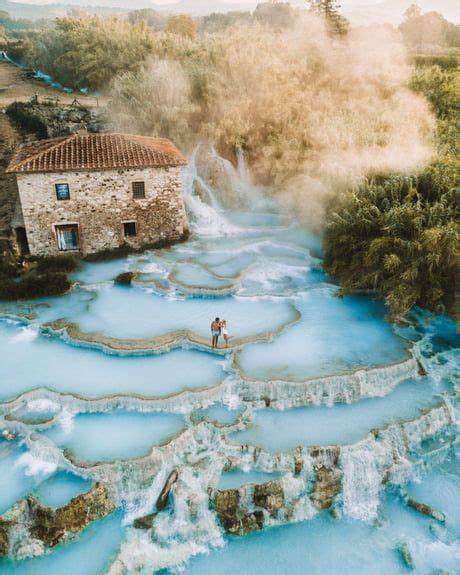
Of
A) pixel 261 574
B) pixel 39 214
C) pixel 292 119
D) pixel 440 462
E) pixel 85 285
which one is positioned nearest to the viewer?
pixel 261 574

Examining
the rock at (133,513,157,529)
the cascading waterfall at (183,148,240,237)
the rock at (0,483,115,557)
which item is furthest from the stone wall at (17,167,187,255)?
the rock at (133,513,157,529)

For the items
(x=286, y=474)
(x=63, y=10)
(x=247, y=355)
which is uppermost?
(x=63, y=10)

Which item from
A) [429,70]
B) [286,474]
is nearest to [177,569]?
[286,474]

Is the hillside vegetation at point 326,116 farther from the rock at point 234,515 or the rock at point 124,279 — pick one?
the rock at point 234,515

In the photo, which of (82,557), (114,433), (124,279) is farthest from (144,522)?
(124,279)

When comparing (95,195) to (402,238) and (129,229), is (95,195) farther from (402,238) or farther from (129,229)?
(402,238)

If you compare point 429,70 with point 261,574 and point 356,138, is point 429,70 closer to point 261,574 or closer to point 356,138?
point 356,138
